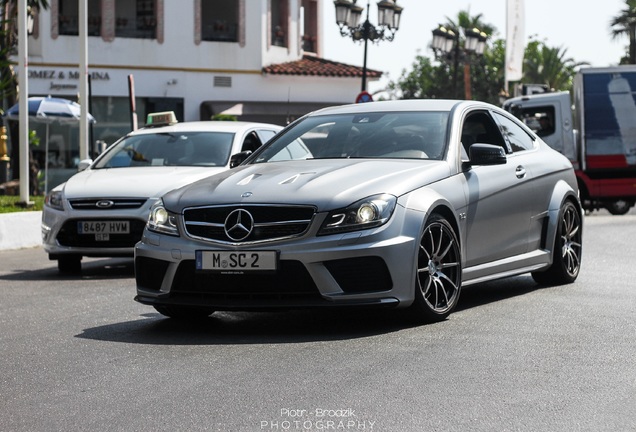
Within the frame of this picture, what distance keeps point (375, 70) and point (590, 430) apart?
46587mm

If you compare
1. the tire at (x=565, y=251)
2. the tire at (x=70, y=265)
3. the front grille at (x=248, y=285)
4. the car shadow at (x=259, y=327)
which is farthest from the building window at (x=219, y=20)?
the front grille at (x=248, y=285)

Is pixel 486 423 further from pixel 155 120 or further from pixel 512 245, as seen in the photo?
pixel 155 120

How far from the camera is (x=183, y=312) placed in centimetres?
883

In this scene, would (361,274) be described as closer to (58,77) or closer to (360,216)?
(360,216)

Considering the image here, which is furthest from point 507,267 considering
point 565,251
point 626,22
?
point 626,22

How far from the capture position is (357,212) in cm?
795

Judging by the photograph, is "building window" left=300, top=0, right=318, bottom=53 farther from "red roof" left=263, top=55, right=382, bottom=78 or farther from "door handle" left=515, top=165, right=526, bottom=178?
"door handle" left=515, top=165, right=526, bottom=178

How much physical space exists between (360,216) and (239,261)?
0.75 m

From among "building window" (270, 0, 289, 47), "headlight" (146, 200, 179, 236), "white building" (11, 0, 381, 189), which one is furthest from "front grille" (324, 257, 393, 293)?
"building window" (270, 0, 289, 47)

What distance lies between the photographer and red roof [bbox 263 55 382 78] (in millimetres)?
47875

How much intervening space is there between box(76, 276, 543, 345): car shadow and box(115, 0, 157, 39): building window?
37535mm

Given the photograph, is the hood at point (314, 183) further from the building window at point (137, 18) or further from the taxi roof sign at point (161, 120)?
the building window at point (137, 18)

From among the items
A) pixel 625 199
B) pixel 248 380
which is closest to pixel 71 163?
pixel 625 199

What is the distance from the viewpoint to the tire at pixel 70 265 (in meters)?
13.5
